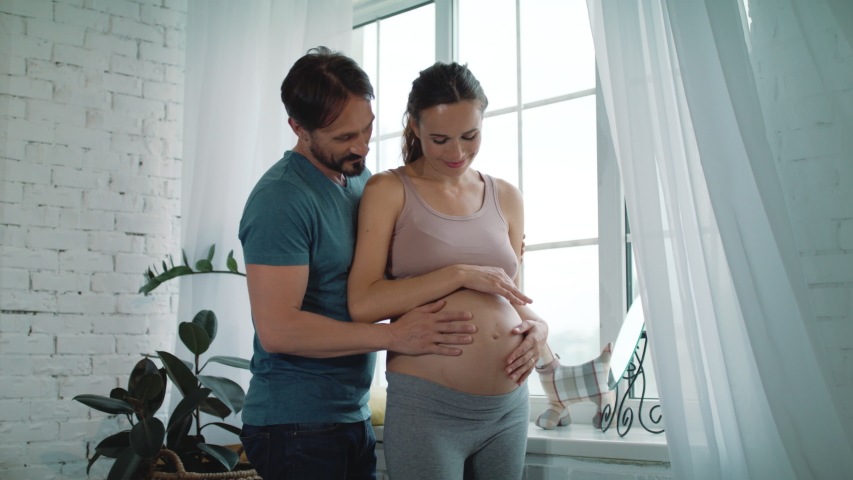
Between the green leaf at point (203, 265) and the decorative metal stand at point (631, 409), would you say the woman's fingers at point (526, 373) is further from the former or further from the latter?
the green leaf at point (203, 265)

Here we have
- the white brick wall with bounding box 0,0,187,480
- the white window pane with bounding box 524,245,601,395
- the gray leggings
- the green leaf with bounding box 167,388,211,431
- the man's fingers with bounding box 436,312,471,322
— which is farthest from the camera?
the white brick wall with bounding box 0,0,187,480

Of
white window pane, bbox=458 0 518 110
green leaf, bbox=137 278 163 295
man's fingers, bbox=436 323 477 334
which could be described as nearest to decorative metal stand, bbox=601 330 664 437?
man's fingers, bbox=436 323 477 334

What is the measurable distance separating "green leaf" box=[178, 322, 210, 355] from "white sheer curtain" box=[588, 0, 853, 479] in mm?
1406

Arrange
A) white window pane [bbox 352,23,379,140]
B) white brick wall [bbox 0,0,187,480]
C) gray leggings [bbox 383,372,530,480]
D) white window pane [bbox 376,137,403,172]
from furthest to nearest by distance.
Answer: white window pane [bbox 352,23,379,140], white window pane [bbox 376,137,403,172], white brick wall [bbox 0,0,187,480], gray leggings [bbox 383,372,530,480]

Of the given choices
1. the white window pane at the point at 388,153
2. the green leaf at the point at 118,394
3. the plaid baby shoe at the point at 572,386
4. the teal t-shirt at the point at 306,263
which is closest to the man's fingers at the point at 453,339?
the teal t-shirt at the point at 306,263

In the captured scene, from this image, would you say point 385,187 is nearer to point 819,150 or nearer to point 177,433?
point 819,150

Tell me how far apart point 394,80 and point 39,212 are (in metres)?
1.51

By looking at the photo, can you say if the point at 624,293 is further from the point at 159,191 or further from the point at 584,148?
the point at 159,191

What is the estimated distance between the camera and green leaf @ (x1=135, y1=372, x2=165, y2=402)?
6.84ft

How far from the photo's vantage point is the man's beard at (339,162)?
143 centimetres

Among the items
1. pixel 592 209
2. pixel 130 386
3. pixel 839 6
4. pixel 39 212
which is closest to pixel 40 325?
pixel 39 212

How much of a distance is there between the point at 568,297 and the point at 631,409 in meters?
0.45

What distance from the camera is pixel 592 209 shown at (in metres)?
2.25

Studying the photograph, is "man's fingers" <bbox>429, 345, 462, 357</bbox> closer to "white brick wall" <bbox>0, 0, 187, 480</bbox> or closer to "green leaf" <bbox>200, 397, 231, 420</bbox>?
"green leaf" <bbox>200, 397, 231, 420</bbox>
